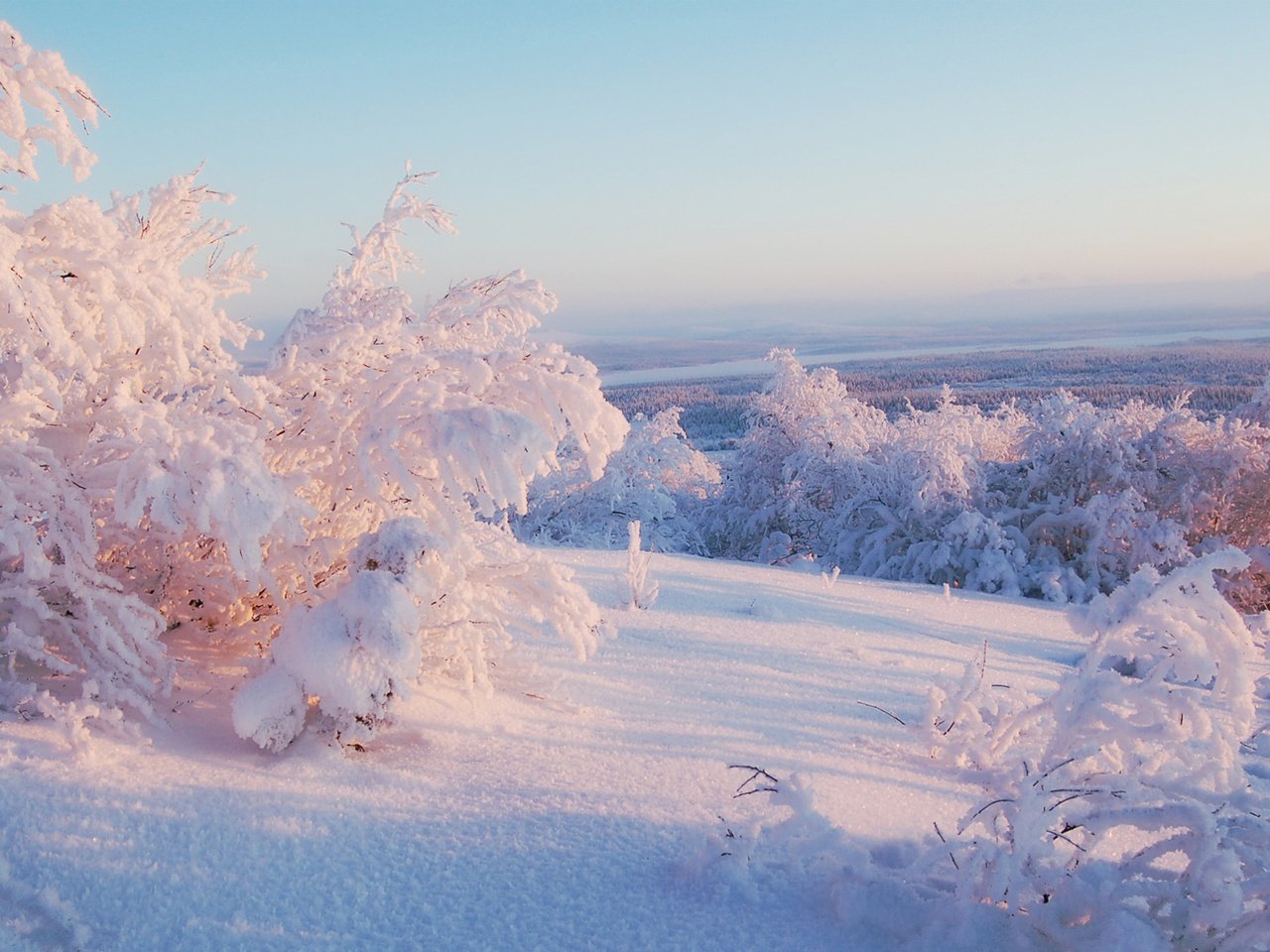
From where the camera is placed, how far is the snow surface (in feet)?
7.77

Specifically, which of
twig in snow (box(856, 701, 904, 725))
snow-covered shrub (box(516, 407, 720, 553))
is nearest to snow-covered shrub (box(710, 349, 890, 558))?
Answer: snow-covered shrub (box(516, 407, 720, 553))

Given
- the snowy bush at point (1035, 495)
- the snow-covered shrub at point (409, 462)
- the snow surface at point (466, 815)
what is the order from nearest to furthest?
the snow surface at point (466, 815), the snow-covered shrub at point (409, 462), the snowy bush at point (1035, 495)

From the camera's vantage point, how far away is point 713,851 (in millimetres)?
2684

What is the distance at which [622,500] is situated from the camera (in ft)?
67.8

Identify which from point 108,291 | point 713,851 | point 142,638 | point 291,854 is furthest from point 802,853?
point 108,291

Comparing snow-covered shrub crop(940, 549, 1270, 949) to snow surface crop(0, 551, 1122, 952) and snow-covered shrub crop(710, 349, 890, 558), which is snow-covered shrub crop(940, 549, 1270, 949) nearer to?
snow surface crop(0, 551, 1122, 952)

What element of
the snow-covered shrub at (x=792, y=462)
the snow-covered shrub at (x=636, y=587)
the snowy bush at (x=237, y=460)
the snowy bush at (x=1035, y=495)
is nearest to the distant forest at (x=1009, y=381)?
the snow-covered shrub at (x=792, y=462)

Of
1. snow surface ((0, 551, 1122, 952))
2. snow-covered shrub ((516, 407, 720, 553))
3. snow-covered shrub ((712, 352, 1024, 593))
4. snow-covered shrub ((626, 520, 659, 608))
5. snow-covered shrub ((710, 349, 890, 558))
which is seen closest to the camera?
snow surface ((0, 551, 1122, 952))

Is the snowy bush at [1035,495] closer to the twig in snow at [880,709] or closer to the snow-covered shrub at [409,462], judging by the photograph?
the twig in snow at [880,709]

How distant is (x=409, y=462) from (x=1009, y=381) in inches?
3624

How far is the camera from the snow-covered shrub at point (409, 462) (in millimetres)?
3209

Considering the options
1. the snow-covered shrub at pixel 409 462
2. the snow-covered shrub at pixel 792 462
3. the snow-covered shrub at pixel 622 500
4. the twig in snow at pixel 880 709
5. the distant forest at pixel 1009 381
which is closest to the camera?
the snow-covered shrub at pixel 409 462

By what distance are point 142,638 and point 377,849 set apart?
51.7 inches

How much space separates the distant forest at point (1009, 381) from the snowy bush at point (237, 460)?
46.3 meters
